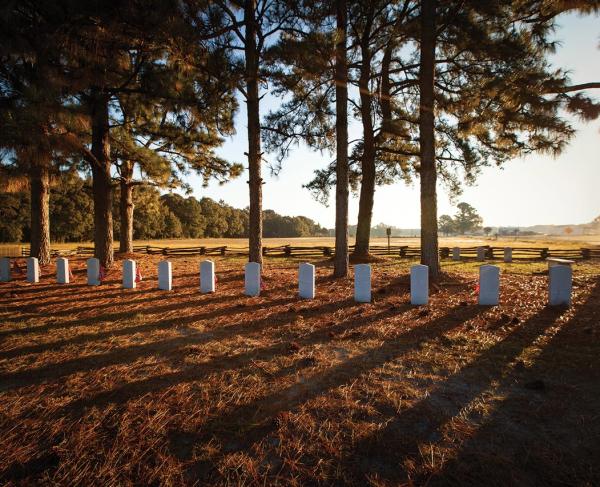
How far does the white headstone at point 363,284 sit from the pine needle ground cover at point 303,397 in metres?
0.87

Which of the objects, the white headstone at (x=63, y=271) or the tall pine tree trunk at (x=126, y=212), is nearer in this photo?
the white headstone at (x=63, y=271)

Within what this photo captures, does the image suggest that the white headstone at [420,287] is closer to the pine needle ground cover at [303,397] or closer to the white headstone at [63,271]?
the pine needle ground cover at [303,397]

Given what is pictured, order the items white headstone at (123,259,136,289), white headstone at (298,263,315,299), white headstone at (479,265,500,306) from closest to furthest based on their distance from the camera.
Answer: white headstone at (479,265,500,306) < white headstone at (298,263,315,299) < white headstone at (123,259,136,289)

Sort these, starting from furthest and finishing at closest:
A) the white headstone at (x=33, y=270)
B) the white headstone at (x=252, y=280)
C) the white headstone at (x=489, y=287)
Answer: the white headstone at (x=33, y=270)
the white headstone at (x=252, y=280)
the white headstone at (x=489, y=287)

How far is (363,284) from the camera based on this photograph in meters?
7.02

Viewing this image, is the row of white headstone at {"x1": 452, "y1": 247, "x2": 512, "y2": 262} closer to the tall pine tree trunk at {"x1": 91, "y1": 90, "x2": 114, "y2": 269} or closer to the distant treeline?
the tall pine tree trunk at {"x1": 91, "y1": 90, "x2": 114, "y2": 269}

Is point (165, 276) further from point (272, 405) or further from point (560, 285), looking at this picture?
point (560, 285)

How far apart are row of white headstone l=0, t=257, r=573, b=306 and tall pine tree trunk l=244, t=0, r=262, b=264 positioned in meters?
2.12

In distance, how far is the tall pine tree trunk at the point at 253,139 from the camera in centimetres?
937

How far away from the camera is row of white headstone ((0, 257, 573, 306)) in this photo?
20.8 ft

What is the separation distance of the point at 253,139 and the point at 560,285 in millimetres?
8614

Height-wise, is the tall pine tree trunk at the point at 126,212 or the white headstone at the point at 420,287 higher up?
the tall pine tree trunk at the point at 126,212

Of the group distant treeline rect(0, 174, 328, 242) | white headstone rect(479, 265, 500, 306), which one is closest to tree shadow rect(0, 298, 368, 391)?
white headstone rect(479, 265, 500, 306)

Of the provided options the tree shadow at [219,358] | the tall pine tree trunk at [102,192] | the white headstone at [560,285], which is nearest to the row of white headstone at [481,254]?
the white headstone at [560,285]
